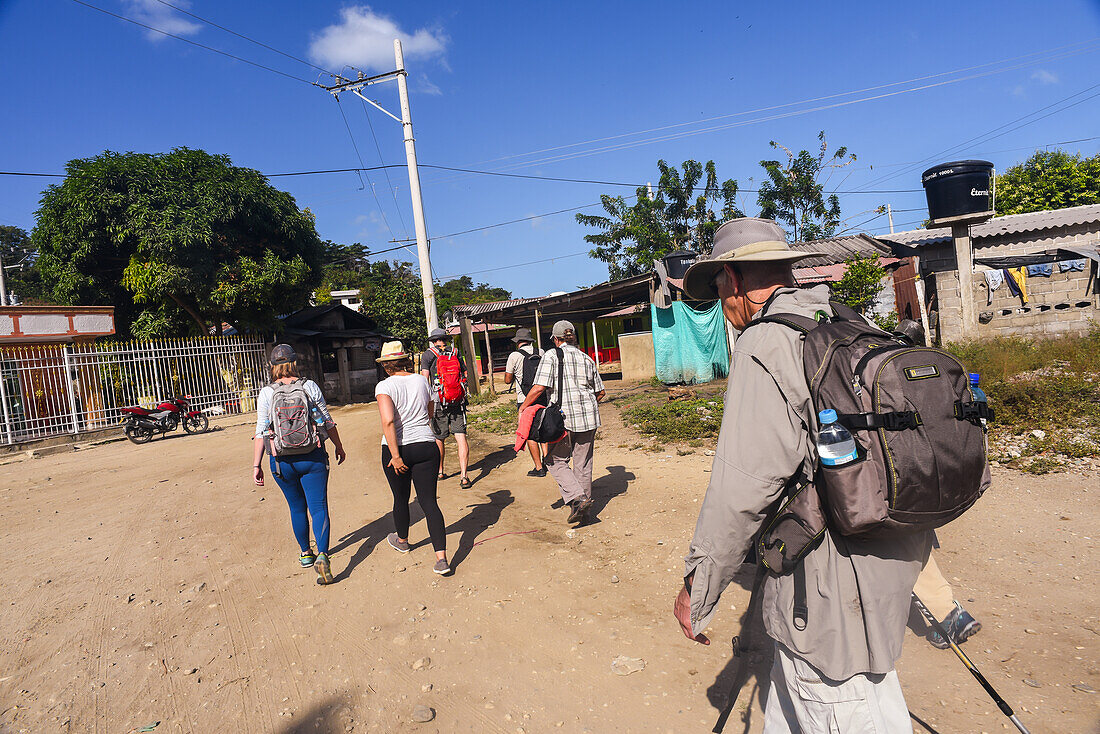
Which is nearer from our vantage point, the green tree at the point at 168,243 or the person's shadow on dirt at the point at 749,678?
the person's shadow on dirt at the point at 749,678

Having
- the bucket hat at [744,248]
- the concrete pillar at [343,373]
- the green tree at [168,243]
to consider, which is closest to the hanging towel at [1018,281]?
the bucket hat at [744,248]

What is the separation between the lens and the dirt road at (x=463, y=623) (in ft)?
8.73

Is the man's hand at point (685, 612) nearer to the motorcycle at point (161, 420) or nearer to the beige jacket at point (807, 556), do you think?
→ the beige jacket at point (807, 556)

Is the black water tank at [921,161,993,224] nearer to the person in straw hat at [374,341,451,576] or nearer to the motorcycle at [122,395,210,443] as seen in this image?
the person in straw hat at [374,341,451,576]

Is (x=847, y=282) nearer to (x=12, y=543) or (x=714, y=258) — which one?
(x=714, y=258)

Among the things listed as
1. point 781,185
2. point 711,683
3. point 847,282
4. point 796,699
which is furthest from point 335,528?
point 781,185

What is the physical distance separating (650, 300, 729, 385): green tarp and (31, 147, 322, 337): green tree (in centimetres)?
1183

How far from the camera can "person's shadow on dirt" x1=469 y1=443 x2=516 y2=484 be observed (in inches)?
285

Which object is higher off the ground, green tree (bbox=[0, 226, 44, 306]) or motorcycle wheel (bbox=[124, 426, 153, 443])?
green tree (bbox=[0, 226, 44, 306])

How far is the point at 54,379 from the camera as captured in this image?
499 inches

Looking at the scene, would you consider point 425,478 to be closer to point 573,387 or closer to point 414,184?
point 573,387

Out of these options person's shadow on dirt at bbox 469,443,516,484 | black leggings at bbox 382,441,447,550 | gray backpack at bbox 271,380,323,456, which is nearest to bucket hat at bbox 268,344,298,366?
gray backpack at bbox 271,380,323,456

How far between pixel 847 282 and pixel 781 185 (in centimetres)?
1693

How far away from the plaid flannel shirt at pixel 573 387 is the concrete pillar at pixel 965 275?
345 inches
